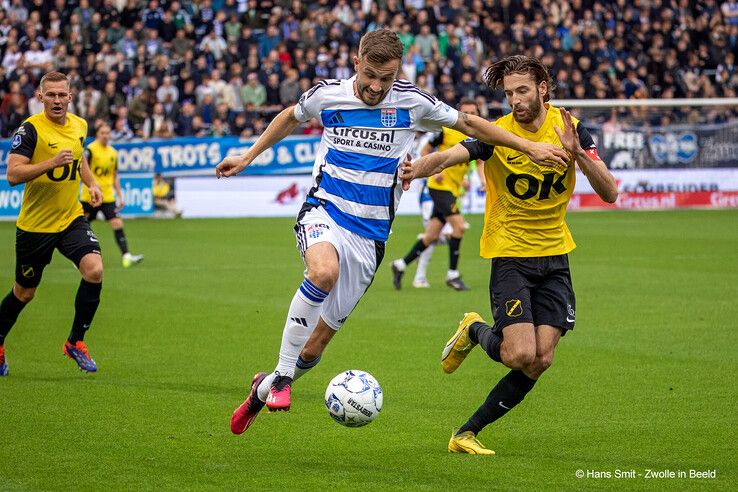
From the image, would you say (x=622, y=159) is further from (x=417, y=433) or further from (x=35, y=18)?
(x=417, y=433)

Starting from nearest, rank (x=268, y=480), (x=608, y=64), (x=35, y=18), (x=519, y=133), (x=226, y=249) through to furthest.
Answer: (x=268, y=480) < (x=519, y=133) < (x=226, y=249) < (x=35, y=18) < (x=608, y=64)

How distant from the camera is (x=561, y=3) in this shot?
33844mm

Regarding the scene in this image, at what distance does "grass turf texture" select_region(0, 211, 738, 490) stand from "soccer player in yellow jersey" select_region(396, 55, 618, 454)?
49cm

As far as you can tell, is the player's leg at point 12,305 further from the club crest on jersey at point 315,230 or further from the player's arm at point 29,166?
the club crest on jersey at point 315,230

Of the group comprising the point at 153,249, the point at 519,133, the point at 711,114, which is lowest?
the point at 153,249

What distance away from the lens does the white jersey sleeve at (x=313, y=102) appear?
22.3 ft

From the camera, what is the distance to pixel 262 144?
6.83m

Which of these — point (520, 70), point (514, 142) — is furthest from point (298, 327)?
point (520, 70)

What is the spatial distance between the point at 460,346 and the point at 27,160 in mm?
4059

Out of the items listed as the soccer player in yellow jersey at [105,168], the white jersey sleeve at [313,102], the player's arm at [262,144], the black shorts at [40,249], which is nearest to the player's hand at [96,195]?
the black shorts at [40,249]

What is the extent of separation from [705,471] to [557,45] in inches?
1081

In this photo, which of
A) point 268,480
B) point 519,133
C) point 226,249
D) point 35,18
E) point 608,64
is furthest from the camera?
point 608,64

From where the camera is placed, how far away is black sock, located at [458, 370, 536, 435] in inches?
258

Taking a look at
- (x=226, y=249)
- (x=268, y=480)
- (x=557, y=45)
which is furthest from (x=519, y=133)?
(x=557, y=45)
